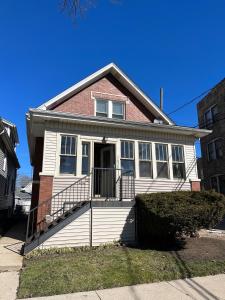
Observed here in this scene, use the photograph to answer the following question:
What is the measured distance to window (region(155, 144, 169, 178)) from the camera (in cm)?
1235

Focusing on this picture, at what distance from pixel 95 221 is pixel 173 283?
4094mm

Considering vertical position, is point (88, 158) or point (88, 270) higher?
point (88, 158)

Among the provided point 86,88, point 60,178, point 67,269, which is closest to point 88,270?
point 67,269

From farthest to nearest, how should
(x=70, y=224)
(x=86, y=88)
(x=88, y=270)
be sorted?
(x=86, y=88), (x=70, y=224), (x=88, y=270)

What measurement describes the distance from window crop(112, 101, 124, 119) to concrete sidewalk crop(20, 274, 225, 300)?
9137 mm

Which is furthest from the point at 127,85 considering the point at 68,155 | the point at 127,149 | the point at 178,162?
the point at 68,155

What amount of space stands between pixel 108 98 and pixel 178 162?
4706 mm

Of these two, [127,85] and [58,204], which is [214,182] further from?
[58,204]

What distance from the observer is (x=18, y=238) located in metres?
11.2

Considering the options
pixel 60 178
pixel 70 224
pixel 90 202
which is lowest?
pixel 70 224

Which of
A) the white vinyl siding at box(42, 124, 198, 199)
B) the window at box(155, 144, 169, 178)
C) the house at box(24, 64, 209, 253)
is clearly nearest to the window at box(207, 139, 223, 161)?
the house at box(24, 64, 209, 253)

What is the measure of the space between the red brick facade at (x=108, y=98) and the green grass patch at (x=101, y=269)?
22.8ft

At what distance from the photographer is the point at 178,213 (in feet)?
27.1

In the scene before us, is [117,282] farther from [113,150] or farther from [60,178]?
[113,150]
